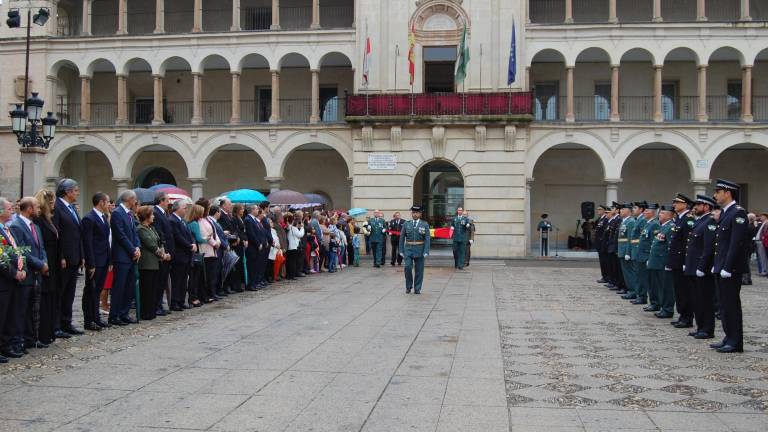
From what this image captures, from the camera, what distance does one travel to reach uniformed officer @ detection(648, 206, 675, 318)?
43.3 ft

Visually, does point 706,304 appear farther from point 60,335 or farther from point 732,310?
point 60,335

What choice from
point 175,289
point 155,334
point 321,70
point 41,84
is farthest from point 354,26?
point 155,334

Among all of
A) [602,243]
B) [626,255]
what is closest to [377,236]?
[602,243]

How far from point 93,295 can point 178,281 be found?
2.35 meters

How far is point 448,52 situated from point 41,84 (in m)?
19.5

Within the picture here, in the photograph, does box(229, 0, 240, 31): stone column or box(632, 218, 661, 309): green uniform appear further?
box(229, 0, 240, 31): stone column

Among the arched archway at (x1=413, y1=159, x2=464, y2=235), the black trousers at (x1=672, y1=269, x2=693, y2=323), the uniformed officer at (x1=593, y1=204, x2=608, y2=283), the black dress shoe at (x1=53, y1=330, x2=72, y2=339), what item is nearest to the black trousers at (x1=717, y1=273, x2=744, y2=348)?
the black trousers at (x1=672, y1=269, x2=693, y2=323)

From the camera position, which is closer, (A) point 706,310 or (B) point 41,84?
(A) point 706,310

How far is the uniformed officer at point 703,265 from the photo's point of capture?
10516 millimetres

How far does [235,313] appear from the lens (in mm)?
13117

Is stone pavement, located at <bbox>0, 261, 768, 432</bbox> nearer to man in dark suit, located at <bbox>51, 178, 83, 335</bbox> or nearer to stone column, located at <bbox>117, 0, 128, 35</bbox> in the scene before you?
man in dark suit, located at <bbox>51, 178, 83, 335</bbox>

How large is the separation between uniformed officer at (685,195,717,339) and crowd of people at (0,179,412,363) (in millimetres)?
8511

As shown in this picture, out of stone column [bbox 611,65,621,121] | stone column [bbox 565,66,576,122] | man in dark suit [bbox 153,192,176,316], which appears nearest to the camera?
man in dark suit [bbox 153,192,176,316]

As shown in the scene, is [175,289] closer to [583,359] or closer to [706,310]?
[583,359]
